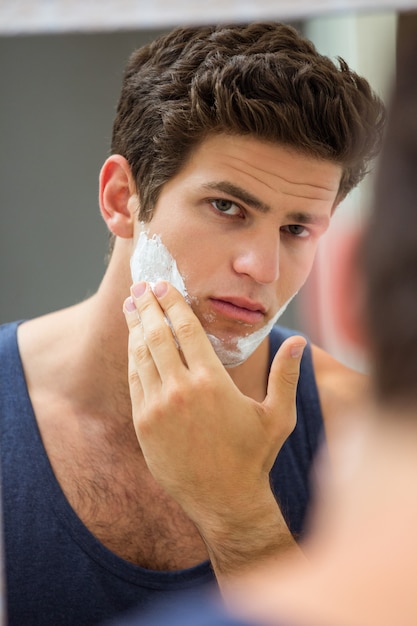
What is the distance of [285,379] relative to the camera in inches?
39.4

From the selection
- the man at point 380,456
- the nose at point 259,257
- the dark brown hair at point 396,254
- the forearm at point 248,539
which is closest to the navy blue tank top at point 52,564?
the forearm at point 248,539

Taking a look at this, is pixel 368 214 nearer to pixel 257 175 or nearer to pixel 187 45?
pixel 257 175

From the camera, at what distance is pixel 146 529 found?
3.76 feet

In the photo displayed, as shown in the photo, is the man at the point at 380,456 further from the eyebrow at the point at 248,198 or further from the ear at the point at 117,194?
the ear at the point at 117,194

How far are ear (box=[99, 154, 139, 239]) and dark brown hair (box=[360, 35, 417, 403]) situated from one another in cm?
76

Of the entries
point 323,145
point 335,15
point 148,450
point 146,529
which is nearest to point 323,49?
point 335,15

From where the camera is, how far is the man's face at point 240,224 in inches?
42.4

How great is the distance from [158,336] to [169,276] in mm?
157

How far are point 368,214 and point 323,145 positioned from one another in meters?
0.64

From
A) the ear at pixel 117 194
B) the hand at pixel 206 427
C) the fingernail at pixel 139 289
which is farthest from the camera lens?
the ear at pixel 117 194

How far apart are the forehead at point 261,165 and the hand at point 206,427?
22cm

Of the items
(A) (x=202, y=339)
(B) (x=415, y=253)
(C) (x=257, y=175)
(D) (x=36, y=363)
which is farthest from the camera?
(D) (x=36, y=363)

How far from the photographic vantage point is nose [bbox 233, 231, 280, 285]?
3.47 feet

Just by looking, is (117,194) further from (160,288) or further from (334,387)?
(334,387)
